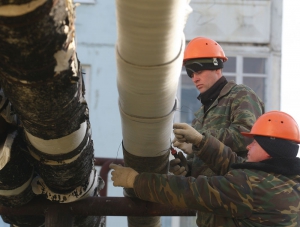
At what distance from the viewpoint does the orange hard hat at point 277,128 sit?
6.72 meters

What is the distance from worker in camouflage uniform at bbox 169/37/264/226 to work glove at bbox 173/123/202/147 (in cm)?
26

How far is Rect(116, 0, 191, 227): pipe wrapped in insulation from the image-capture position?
5.42 metres

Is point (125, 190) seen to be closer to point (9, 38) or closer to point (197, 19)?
point (9, 38)

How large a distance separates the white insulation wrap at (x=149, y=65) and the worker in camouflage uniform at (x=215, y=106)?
2.14 ft

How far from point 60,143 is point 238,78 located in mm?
13826

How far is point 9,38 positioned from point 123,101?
161cm

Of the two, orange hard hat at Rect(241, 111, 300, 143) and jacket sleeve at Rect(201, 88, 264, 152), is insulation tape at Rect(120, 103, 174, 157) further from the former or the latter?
orange hard hat at Rect(241, 111, 300, 143)

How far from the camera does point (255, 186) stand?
643 centimetres

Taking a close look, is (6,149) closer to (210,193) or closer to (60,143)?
(60,143)

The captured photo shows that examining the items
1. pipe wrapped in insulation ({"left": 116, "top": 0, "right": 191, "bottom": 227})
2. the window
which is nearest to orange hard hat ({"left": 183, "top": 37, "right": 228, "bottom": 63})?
pipe wrapped in insulation ({"left": 116, "top": 0, "right": 191, "bottom": 227})

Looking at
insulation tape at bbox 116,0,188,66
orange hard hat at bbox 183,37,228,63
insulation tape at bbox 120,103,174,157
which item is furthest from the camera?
orange hard hat at bbox 183,37,228,63

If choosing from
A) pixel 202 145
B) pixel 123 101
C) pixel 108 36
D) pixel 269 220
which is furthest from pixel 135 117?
pixel 108 36

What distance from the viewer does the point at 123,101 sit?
651cm

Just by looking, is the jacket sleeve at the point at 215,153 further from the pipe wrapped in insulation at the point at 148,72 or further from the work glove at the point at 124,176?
the work glove at the point at 124,176
